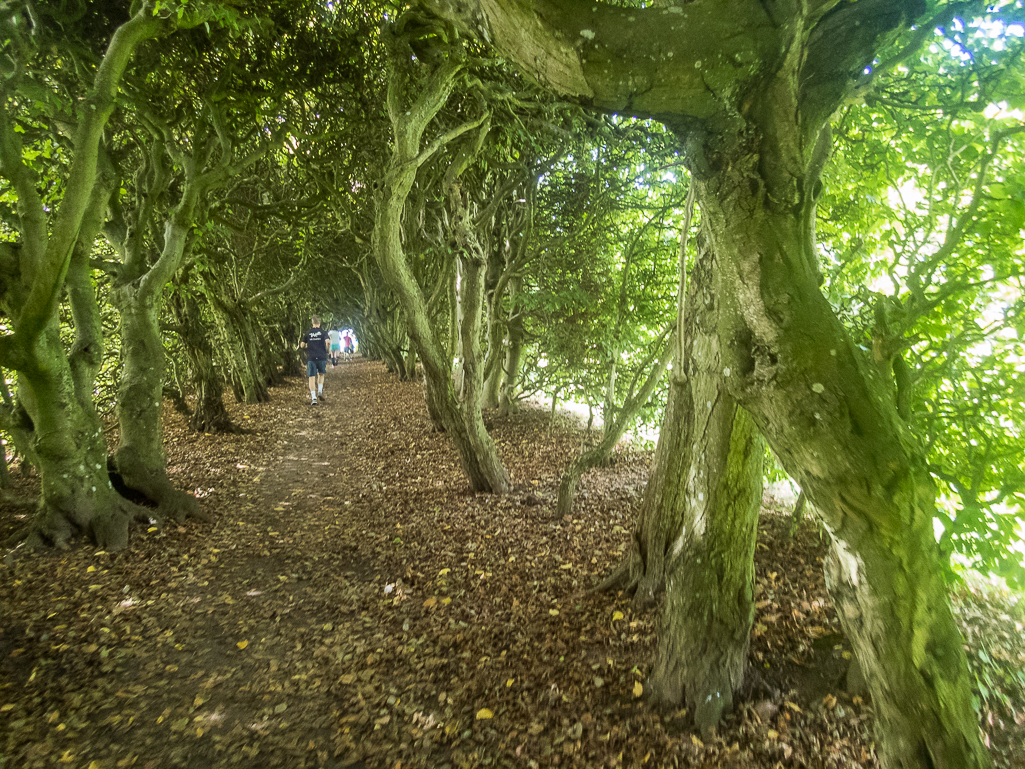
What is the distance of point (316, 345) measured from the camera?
15.6m

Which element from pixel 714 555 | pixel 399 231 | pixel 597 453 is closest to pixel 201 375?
pixel 399 231

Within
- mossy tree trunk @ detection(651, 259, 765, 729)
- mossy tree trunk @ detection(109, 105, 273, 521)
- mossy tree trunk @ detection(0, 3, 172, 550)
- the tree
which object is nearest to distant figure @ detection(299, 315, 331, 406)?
Result: mossy tree trunk @ detection(109, 105, 273, 521)

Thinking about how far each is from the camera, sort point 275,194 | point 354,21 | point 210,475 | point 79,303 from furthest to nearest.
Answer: point 275,194, point 210,475, point 354,21, point 79,303

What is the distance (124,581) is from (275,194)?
11.3 m

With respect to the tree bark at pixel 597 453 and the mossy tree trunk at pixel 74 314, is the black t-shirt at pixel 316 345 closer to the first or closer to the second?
the mossy tree trunk at pixel 74 314

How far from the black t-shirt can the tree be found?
561 inches

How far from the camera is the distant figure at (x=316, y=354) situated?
15461 millimetres

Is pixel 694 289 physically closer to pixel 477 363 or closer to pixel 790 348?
pixel 790 348

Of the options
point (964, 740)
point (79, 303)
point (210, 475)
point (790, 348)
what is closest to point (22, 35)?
point (79, 303)

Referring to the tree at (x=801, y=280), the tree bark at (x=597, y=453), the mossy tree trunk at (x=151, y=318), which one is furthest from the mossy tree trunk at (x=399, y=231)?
the tree at (x=801, y=280)

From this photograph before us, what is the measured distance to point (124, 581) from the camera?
5020 millimetres

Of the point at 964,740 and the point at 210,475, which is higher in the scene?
the point at 964,740

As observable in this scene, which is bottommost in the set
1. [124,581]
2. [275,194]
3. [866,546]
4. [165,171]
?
[124,581]

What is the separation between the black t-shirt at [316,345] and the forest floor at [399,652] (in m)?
8.69
